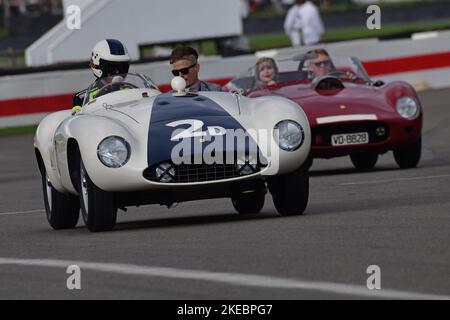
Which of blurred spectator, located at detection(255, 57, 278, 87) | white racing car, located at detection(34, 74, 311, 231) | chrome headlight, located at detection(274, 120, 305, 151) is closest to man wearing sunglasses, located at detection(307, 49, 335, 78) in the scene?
blurred spectator, located at detection(255, 57, 278, 87)

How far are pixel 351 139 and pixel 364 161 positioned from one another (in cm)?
129

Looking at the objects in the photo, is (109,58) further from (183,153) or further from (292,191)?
(292,191)

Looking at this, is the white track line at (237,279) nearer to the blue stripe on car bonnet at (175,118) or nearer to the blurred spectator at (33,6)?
the blue stripe on car bonnet at (175,118)

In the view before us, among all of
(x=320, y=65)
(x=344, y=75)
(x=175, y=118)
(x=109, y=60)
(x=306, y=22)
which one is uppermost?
(x=306, y=22)

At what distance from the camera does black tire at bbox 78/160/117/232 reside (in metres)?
10.6

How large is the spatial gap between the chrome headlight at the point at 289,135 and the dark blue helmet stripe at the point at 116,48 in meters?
2.01

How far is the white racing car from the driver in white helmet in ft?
3.21

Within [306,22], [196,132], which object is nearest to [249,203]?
[196,132]

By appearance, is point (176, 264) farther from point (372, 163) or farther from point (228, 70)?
point (228, 70)

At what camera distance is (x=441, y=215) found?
10.3 metres

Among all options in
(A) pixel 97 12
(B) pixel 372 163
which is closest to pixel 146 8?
Result: (A) pixel 97 12

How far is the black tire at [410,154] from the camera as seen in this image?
15.7 m

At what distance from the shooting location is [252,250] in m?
8.95

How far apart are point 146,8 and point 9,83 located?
742cm
